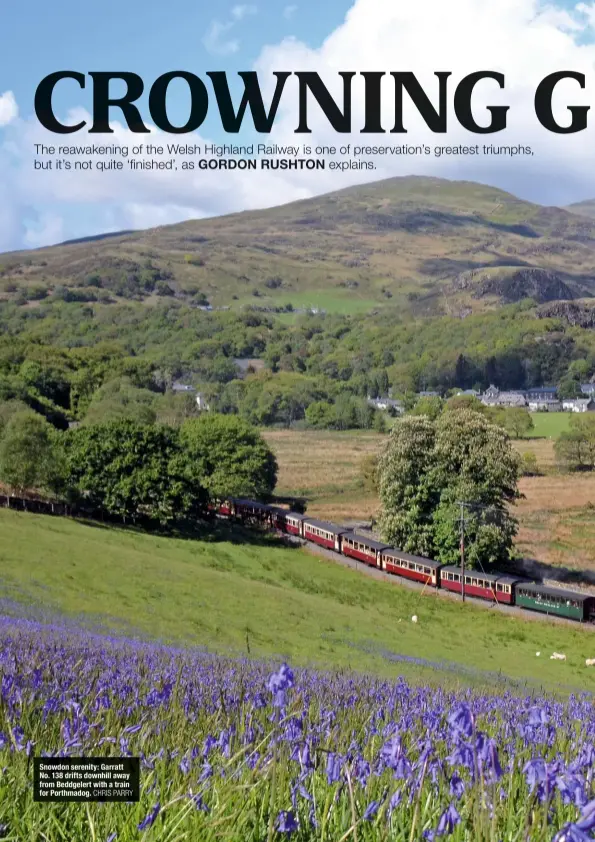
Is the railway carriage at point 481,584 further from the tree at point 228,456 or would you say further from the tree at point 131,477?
the tree at point 228,456

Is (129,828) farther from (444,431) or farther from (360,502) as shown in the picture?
(360,502)

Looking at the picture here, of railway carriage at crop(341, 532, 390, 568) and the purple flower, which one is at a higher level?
the purple flower

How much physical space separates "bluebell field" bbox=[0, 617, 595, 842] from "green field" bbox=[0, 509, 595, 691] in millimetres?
15418

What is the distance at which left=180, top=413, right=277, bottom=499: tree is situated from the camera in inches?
2837

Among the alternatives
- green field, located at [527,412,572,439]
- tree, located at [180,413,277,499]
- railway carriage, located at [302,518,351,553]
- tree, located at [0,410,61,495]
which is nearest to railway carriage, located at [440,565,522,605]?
railway carriage, located at [302,518,351,553]

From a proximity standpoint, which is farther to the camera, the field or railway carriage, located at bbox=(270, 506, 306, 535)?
the field

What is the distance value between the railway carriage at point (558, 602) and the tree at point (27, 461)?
112 ft

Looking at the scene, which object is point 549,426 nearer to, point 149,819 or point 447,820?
point 447,820

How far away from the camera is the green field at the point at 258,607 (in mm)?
28078

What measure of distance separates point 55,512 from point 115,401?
5766 cm

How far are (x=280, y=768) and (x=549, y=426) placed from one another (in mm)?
177588

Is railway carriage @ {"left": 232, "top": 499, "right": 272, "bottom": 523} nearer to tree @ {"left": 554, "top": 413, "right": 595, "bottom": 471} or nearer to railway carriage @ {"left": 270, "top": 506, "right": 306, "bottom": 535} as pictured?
railway carriage @ {"left": 270, "top": 506, "right": 306, "bottom": 535}

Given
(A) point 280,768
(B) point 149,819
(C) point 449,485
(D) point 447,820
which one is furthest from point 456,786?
(C) point 449,485
